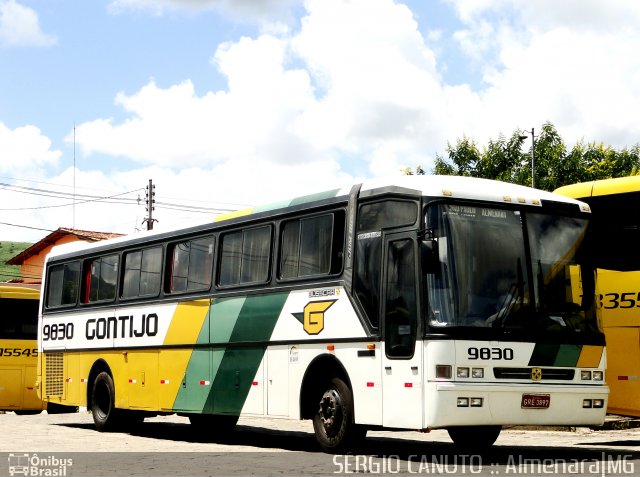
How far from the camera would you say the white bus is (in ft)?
42.8

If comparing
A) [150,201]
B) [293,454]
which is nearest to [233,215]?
[293,454]

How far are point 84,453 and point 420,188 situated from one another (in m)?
5.62

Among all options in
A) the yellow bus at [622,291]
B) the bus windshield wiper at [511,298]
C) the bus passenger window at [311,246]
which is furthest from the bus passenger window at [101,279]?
the bus windshield wiper at [511,298]

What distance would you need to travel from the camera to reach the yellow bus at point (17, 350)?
92.7ft

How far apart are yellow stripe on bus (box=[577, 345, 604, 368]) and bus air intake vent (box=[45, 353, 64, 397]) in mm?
12134

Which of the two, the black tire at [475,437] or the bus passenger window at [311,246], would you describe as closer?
the bus passenger window at [311,246]

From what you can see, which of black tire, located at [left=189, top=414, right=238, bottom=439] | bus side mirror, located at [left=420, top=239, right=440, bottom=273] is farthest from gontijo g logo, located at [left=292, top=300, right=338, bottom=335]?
black tire, located at [left=189, top=414, right=238, bottom=439]

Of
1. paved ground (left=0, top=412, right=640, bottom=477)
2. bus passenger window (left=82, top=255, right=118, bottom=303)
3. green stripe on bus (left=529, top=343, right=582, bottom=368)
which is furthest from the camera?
bus passenger window (left=82, top=255, right=118, bottom=303)

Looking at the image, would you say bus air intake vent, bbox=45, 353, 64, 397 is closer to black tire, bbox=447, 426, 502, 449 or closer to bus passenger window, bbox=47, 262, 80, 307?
bus passenger window, bbox=47, 262, 80, 307

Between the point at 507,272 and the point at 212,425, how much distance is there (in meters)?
9.00

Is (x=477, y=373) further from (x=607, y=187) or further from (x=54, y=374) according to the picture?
(x=54, y=374)

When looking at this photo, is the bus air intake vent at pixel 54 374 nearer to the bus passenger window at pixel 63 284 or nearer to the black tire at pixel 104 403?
the bus passenger window at pixel 63 284

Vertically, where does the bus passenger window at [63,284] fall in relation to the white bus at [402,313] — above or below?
above

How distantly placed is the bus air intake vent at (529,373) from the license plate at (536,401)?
0.67ft
